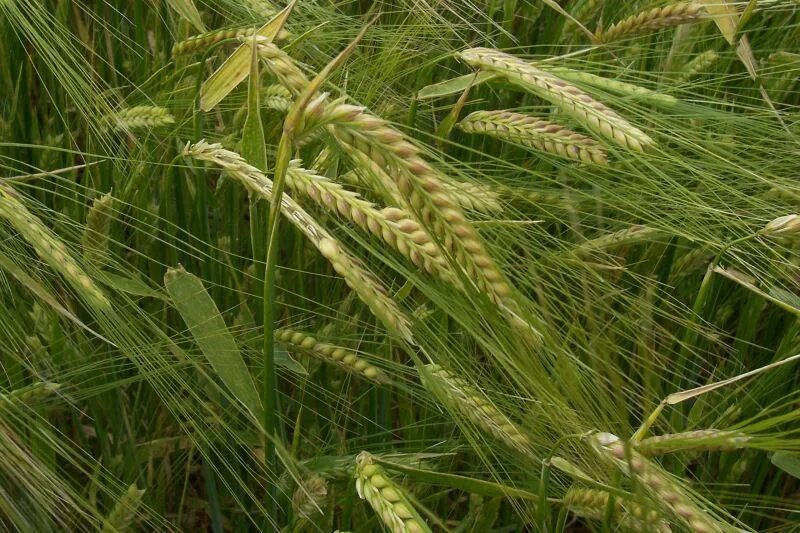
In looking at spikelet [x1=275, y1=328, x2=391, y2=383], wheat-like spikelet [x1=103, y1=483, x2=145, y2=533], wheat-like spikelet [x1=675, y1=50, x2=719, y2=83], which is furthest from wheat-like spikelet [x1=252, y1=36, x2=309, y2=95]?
wheat-like spikelet [x1=675, y1=50, x2=719, y2=83]

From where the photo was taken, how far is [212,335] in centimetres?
78

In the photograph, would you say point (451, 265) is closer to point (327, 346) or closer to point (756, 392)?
point (327, 346)

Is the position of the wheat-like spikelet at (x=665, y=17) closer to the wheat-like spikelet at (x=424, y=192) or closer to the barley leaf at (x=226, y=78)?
the barley leaf at (x=226, y=78)

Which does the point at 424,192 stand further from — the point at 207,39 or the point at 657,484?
the point at 207,39

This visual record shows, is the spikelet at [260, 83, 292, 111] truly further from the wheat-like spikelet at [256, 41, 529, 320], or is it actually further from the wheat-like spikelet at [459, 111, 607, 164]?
the wheat-like spikelet at [256, 41, 529, 320]

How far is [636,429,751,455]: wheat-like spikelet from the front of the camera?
57cm

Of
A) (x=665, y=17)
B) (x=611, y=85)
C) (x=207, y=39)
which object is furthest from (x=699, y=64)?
(x=207, y=39)

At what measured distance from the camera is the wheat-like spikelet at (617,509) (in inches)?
27.0

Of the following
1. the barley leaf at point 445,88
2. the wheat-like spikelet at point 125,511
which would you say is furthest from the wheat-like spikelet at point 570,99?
the wheat-like spikelet at point 125,511

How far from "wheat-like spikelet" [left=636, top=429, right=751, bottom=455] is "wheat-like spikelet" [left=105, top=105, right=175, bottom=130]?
0.53 metres

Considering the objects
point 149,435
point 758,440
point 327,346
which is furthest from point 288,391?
point 758,440

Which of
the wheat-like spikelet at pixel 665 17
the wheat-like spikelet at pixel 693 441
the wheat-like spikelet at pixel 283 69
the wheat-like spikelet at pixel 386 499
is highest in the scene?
the wheat-like spikelet at pixel 665 17

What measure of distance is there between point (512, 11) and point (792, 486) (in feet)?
2.46

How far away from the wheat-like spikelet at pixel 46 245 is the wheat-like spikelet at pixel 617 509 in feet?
1.20
